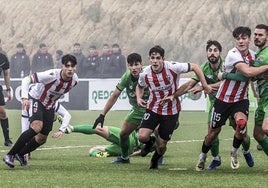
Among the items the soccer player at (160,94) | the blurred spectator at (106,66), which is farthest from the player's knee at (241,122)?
the blurred spectator at (106,66)

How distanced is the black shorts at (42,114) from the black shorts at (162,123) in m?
1.50

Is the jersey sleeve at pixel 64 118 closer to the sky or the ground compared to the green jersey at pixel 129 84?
closer to the ground

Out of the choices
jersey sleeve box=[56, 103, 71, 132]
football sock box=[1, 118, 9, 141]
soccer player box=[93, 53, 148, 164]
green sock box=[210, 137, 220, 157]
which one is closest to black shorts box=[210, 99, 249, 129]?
green sock box=[210, 137, 220, 157]

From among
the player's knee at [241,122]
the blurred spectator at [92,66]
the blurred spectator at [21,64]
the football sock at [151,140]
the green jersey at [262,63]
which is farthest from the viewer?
the blurred spectator at [21,64]

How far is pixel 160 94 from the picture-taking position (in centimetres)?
1249

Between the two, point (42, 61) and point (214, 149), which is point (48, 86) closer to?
point (214, 149)

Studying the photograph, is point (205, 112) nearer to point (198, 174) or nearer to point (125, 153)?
point (125, 153)

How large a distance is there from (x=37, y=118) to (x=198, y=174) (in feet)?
8.61

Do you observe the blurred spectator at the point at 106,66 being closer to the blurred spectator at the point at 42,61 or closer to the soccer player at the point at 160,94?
the blurred spectator at the point at 42,61

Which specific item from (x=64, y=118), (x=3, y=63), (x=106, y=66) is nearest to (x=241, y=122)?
(x=64, y=118)

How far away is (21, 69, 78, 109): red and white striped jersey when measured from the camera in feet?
42.0

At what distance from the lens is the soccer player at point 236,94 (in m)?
11.7

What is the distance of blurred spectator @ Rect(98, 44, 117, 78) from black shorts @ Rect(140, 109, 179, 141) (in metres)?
22.2

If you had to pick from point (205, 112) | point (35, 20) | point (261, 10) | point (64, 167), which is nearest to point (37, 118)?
point (64, 167)
